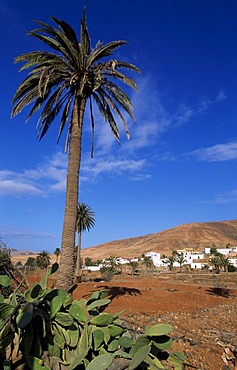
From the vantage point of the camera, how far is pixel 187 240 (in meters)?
130

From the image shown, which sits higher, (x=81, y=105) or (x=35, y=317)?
(x=81, y=105)

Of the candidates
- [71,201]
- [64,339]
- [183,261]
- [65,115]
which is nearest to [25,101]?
[65,115]

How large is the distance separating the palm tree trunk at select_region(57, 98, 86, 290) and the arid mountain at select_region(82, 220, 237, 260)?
104 meters

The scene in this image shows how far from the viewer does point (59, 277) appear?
9.62m

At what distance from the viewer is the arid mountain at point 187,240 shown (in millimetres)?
120519

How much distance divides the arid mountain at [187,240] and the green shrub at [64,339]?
11123 cm

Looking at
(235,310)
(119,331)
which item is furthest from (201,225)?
(119,331)

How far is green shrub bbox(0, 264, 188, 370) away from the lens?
2088 mm

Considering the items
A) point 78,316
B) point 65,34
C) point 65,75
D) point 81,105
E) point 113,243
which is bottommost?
point 78,316

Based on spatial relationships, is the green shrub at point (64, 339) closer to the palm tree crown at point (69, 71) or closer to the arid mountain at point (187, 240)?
the palm tree crown at point (69, 71)

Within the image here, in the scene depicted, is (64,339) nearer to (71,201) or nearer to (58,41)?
(71,201)

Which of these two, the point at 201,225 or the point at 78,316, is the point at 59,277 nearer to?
the point at 78,316

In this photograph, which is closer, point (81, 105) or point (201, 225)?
point (81, 105)

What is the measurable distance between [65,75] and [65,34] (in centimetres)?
137
